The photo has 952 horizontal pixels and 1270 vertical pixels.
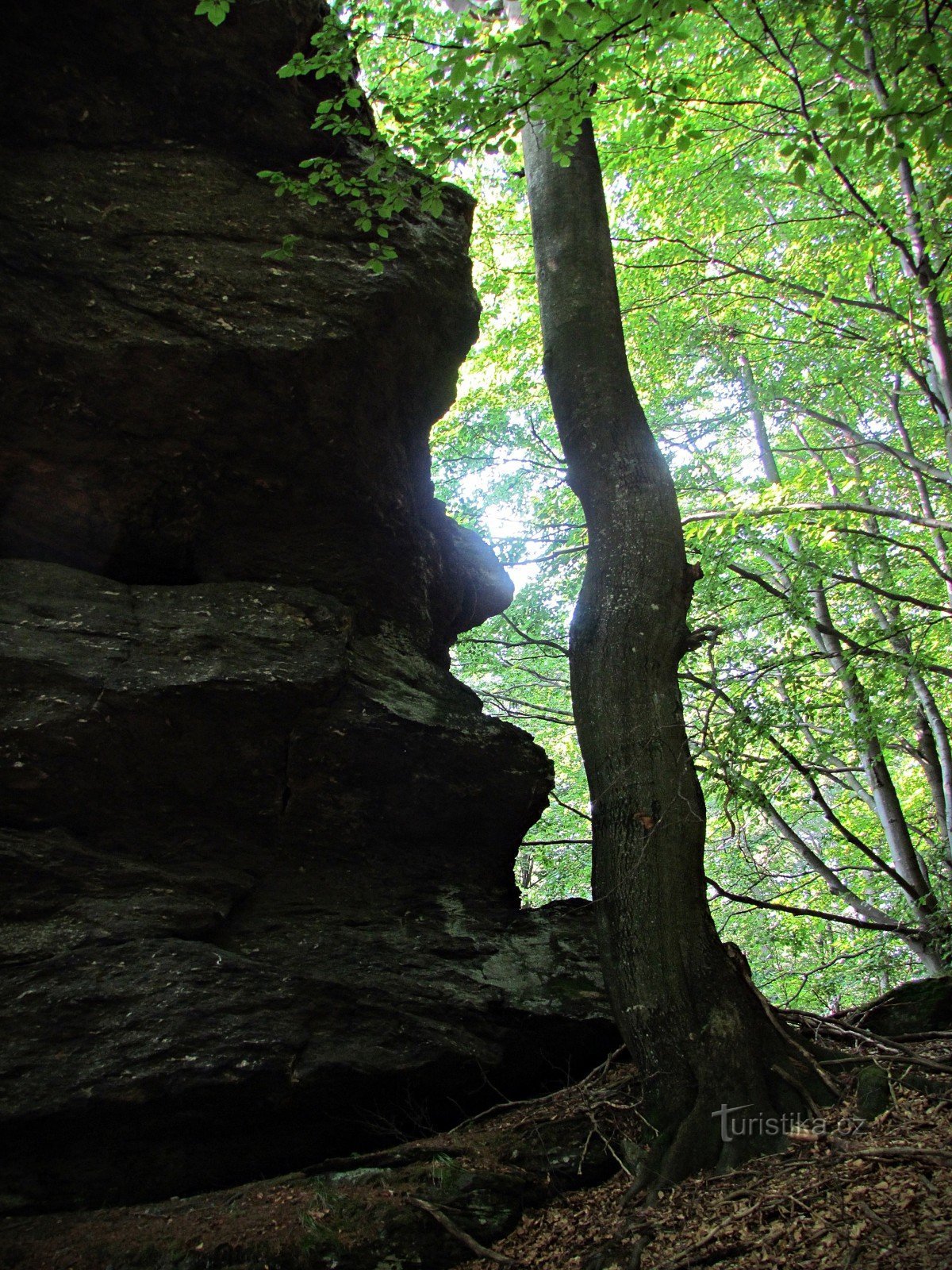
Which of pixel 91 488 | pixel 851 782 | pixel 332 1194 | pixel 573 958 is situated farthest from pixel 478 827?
pixel 851 782

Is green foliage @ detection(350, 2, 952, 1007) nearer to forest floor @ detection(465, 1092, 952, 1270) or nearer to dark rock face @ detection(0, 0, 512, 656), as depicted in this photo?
dark rock face @ detection(0, 0, 512, 656)

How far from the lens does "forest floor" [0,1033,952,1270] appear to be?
329 cm

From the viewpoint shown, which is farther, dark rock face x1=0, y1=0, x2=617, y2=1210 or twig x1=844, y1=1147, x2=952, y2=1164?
dark rock face x1=0, y1=0, x2=617, y2=1210

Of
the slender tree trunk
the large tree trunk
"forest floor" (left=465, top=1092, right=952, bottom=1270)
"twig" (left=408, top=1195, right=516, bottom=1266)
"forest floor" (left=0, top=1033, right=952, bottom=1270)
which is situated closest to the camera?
"forest floor" (left=465, top=1092, right=952, bottom=1270)

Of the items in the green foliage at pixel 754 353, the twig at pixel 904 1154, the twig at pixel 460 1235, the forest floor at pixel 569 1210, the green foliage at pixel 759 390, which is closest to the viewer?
the forest floor at pixel 569 1210

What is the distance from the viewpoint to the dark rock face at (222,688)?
4660mm

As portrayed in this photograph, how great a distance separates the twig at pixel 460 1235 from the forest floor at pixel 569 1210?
11mm

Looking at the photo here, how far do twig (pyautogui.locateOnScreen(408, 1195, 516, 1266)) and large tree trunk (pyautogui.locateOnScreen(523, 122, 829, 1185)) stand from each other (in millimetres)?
847

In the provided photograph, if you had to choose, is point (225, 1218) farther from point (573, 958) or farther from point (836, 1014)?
point (836, 1014)

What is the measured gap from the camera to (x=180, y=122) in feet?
21.7

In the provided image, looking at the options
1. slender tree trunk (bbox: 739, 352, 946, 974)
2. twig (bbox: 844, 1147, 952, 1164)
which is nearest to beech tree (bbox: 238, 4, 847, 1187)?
twig (bbox: 844, 1147, 952, 1164)

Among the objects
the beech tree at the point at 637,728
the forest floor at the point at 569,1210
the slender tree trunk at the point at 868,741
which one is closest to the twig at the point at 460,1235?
the forest floor at the point at 569,1210

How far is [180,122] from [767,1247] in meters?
8.18

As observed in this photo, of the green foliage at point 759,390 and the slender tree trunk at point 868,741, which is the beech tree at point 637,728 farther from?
A: the slender tree trunk at point 868,741
